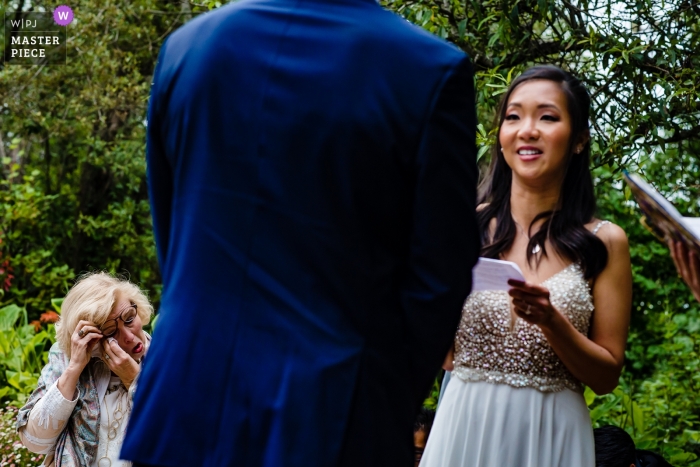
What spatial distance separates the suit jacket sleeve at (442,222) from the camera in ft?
5.66

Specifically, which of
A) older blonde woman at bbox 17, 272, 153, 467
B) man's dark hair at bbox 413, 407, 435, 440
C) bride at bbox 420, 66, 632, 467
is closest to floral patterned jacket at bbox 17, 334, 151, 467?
older blonde woman at bbox 17, 272, 153, 467

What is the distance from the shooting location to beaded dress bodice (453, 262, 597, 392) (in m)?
2.80

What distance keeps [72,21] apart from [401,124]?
6.74m

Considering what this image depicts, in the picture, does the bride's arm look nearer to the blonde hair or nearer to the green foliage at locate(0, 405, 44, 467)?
the blonde hair

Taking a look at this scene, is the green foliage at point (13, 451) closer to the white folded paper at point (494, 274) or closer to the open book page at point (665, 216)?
the white folded paper at point (494, 274)

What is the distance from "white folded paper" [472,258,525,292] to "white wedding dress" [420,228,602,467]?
35 cm

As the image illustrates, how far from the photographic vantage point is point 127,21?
805 centimetres

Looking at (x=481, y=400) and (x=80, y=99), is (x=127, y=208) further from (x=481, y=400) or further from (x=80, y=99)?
(x=481, y=400)

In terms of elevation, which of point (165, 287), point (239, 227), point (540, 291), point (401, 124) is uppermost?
point (401, 124)

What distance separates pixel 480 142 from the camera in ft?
12.7

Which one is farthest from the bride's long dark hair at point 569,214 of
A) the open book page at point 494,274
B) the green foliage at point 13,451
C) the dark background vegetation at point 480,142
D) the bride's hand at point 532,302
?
the green foliage at point 13,451

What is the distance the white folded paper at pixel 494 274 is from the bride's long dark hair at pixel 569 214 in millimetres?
453

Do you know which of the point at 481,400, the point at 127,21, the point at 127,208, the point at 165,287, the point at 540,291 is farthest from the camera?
the point at 127,208

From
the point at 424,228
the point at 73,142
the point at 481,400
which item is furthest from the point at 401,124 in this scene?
the point at 73,142
